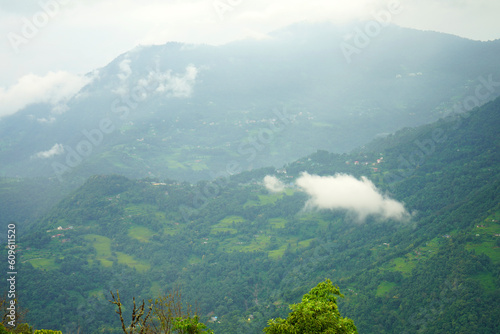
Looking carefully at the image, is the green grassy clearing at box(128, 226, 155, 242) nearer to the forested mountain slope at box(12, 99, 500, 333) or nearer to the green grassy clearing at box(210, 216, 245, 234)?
the forested mountain slope at box(12, 99, 500, 333)

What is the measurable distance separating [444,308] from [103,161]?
12644 centimetres

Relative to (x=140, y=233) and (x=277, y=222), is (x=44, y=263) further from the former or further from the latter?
(x=277, y=222)

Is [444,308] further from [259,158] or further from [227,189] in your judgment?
[259,158]

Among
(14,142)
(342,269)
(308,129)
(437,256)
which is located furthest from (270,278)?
(14,142)

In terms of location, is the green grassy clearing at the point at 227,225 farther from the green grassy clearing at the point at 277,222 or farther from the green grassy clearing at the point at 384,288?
the green grassy clearing at the point at 384,288

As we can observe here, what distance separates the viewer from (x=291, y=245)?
240 ft

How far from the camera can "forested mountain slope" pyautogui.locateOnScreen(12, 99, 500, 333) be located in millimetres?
44625

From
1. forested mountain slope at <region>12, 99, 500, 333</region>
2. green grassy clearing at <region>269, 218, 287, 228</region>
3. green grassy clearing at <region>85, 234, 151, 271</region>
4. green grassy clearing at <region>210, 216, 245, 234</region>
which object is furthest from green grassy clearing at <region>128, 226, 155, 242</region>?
green grassy clearing at <region>269, 218, 287, 228</region>

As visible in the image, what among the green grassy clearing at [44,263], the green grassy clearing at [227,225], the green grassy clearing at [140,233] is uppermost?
the green grassy clearing at [227,225]

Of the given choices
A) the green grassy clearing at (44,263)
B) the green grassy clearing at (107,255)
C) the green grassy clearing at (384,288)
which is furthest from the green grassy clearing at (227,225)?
the green grassy clearing at (384,288)

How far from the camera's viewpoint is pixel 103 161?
136 meters

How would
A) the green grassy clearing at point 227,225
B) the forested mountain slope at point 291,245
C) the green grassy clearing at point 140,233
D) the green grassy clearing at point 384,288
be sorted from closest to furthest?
1. the forested mountain slope at point 291,245
2. the green grassy clearing at point 384,288
3. the green grassy clearing at point 140,233
4. the green grassy clearing at point 227,225

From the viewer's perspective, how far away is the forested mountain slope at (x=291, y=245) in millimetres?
44625

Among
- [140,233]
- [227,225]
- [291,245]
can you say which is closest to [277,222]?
[291,245]
